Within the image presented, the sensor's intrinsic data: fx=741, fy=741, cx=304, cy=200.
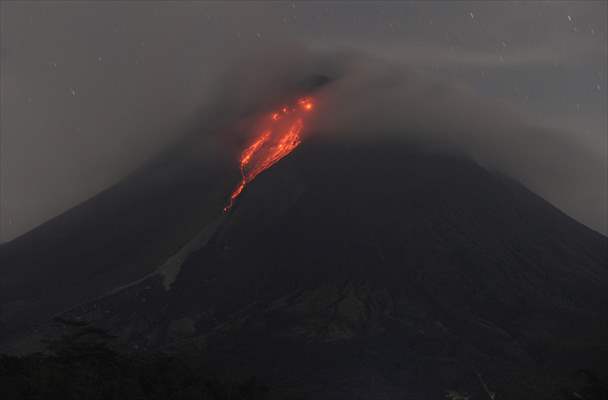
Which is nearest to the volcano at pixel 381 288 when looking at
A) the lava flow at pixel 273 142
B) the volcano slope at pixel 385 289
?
the volcano slope at pixel 385 289

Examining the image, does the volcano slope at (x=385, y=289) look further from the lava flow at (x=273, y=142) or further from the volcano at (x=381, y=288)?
the lava flow at (x=273, y=142)

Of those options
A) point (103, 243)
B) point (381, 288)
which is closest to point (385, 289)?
point (381, 288)

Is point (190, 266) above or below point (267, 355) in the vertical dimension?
above

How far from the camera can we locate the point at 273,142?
5920 inches

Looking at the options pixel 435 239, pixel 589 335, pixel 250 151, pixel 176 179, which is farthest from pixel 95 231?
pixel 589 335

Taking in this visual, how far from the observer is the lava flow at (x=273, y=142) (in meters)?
137

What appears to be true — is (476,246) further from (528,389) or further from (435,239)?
(528,389)

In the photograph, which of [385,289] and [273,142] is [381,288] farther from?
[273,142]

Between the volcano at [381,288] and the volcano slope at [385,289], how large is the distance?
28cm

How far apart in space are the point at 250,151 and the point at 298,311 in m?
→ 61.0

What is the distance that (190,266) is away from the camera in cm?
11156

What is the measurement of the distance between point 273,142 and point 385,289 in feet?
194

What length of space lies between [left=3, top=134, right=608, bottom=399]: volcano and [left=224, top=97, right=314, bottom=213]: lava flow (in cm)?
402

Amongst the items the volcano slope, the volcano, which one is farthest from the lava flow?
the volcano slope
